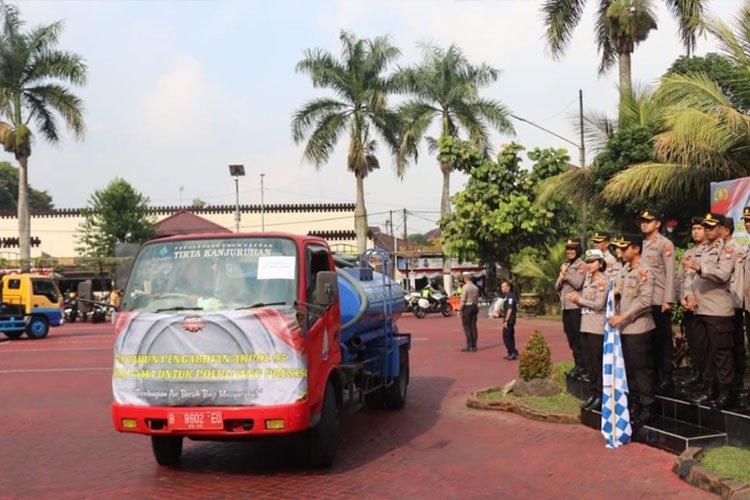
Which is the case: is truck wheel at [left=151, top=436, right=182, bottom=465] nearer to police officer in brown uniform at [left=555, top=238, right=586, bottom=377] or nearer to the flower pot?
police officer in brown uniform at [left=555, top=238, right=586, bottom=377]

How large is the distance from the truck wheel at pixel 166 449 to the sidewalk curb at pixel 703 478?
4.52m

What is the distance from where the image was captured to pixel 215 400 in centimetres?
675

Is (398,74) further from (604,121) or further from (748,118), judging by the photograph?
(748,118)

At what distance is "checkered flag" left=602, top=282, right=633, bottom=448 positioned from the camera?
7887mm

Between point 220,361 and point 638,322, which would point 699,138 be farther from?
point 220,361

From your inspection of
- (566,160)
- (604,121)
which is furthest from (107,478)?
(566,160)

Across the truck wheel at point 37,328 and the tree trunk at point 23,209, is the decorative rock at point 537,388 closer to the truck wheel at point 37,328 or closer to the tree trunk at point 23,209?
the truck wheel at point 37,328

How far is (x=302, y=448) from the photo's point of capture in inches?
290

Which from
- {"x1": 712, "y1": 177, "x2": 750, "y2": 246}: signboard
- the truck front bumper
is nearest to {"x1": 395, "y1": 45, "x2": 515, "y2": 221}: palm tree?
{"x1": 712, "y1": 177, "x2": 750, "y2": 246}: signboard

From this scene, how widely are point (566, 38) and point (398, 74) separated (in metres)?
15.1

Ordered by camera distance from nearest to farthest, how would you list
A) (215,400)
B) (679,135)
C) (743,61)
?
(215,400) → (743,61) → (679,135)

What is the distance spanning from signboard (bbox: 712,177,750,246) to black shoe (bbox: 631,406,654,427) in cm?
652

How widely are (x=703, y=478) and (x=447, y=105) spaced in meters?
31.7

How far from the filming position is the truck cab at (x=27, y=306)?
27.0 metres
